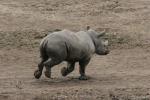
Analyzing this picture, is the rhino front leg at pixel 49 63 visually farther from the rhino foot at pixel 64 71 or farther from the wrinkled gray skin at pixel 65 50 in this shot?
the rhino foot at pixel 64 71

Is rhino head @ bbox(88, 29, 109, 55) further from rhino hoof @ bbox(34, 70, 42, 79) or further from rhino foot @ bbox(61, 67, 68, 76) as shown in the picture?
rhino hoof @ bbox(34, 70, 42, 79)

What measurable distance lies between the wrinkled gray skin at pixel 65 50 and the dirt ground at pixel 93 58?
0.27 meters

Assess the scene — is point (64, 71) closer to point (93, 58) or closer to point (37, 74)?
Answer: point (37, 74)

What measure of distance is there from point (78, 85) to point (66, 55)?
1.96 feet

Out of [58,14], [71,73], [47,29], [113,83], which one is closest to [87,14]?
[58,14]

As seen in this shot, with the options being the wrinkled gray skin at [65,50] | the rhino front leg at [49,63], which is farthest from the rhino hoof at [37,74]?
the rhino front leg at [49,63]

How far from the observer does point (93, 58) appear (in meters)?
15.6

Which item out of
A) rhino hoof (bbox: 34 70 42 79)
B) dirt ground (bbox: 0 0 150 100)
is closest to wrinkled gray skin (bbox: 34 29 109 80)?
rhino hoof (bbox: 34 70 42 79)

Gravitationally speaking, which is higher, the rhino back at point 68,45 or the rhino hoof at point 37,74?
the rhino back at point 68,45

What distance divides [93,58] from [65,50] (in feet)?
11.4

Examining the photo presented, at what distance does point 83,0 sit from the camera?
71.4ft

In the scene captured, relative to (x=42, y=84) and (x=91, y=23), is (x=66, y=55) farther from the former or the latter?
(x=91, y=23)

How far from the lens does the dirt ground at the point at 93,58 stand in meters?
11.4

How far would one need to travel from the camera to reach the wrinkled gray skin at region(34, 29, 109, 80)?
1210cm
